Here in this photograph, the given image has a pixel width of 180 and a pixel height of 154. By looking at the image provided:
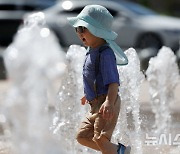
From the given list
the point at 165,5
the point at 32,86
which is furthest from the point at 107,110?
the point at 165,5

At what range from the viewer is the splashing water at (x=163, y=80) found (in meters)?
7.45

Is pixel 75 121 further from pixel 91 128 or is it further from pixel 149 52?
pixel 149 52

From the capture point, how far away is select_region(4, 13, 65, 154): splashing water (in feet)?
11.5

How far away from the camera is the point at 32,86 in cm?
354

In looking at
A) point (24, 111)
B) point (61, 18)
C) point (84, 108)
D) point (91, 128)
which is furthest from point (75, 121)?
point (61, 18)

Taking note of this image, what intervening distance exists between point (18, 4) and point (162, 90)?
37.4 ft

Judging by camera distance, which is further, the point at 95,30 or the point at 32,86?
the point at 95,30

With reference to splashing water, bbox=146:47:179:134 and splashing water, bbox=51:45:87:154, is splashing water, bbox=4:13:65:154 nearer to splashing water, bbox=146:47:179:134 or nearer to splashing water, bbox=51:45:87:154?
splashing water, bbox=51:45:87:154

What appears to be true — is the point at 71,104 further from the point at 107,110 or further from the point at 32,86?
the point at 32,86

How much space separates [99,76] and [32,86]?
3.48 ft

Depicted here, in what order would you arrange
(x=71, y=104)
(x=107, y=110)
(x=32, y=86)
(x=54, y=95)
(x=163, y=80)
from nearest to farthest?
(x=32, y=86), (x=54, y=95), (x=107, y=110), (x=71, y=104), (x=163, y=80)

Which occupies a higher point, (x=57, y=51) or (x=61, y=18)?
(x=57, y=51)

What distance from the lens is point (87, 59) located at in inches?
183

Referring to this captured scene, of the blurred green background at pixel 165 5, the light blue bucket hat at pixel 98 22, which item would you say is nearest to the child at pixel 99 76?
the light blue bucket hat at pixel 98 22
